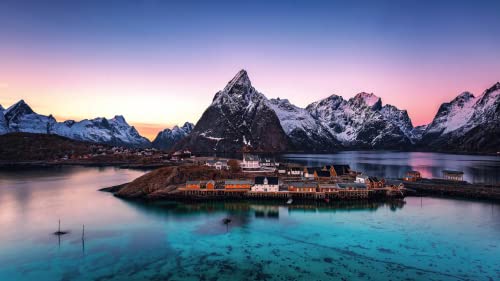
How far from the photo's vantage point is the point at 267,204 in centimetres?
5622

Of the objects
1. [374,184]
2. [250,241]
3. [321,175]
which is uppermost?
[321,175]

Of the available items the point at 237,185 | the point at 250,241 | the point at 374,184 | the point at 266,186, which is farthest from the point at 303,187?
the point at 250,241

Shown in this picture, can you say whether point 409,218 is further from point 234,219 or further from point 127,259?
point 127,259

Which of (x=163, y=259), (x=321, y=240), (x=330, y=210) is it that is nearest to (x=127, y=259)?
(x=163, y=259)

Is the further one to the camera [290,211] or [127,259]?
[290,211]

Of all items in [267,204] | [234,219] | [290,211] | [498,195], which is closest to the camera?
[234,219]

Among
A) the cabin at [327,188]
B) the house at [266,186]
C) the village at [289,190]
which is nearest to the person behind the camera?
the village at [289,190]

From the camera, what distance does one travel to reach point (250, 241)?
36.7 metres

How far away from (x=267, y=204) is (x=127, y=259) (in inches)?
1138

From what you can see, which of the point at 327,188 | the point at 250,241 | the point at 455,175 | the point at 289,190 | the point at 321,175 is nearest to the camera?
the point at 250,241

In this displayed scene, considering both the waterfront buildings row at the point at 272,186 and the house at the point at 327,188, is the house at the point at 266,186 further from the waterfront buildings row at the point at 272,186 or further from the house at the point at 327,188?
the house at the point at 327,188

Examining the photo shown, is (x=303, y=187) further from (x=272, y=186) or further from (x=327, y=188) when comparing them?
(x=272, y=186)

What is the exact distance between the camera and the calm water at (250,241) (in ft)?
94.3

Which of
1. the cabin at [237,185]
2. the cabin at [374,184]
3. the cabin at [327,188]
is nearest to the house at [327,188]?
the cabin at [327,188]
